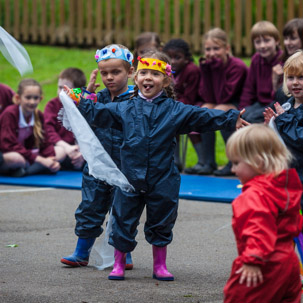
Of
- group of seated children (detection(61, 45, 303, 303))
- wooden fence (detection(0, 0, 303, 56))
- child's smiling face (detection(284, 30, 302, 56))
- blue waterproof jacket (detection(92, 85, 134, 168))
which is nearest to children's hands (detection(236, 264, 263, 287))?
group of seated children (detection(61, 45, 303, 303))

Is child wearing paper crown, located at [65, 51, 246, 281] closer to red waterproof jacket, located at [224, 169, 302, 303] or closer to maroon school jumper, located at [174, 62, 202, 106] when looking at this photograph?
red waterproof jacket, located at [224, 169, 302, 303]

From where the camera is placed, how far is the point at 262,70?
29.8 ft

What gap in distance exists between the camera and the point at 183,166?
9.75 meters

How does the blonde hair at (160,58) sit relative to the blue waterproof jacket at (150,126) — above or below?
above

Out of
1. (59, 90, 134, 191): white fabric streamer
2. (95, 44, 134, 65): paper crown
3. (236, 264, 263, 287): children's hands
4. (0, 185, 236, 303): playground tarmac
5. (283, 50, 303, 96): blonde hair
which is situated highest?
(95, 44, 134, 65): paper crown

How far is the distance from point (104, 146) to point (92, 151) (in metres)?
0.37

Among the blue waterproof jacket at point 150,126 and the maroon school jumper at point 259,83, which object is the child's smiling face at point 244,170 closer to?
the blue waterproof jacket at point 150,126

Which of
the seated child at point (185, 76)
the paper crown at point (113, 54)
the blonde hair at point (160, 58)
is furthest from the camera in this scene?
the seated child at point (185, 76)

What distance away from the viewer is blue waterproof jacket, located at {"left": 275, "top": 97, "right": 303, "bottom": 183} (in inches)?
183

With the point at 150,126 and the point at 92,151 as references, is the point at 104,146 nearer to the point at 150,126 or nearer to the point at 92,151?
the point at 92,151

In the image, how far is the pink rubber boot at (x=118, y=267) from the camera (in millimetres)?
4789

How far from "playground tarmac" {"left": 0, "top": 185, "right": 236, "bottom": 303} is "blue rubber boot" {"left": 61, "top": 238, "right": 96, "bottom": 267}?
6 cm

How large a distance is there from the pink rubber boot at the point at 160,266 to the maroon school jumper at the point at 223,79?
188 inches

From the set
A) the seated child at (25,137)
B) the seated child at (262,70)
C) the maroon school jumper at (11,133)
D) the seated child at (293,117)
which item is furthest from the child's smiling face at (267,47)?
the seated child at (293,117)
